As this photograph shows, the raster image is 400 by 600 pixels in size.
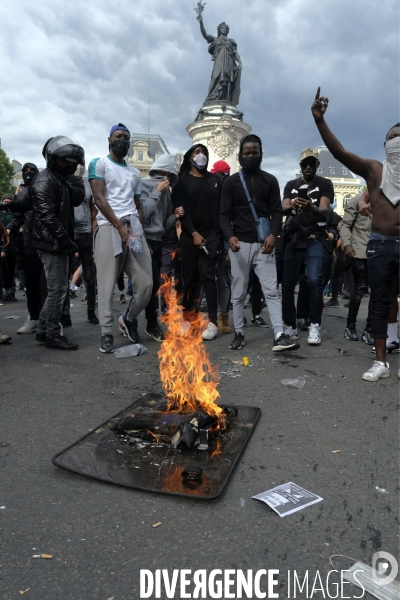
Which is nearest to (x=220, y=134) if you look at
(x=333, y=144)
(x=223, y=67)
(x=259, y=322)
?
(x=223, y=67)

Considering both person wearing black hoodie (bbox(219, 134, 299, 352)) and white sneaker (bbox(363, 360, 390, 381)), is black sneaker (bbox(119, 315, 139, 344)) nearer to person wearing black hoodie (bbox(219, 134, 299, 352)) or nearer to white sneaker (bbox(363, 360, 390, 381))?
person wearing black hoodie (bbox(219, 134, 299, 352))

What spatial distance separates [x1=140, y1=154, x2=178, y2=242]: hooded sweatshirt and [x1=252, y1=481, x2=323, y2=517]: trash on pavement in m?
4.28

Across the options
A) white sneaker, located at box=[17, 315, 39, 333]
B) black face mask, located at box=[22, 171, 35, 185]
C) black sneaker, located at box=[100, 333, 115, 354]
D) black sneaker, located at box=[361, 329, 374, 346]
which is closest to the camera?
black sneaker, located at box=[100, 333, 115, 354]

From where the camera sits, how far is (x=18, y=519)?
2018 millimetres

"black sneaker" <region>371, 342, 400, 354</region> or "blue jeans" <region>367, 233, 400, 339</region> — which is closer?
"blue jeans" <region>367, 233, 400, 339</region>

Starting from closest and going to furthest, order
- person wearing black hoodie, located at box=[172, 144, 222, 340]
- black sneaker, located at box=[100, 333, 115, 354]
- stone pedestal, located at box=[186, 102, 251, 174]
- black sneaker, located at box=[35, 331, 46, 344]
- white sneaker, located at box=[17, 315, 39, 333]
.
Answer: black sneaker, located at box=[100, 333, 115, 354] < black sneaker, located at box=[35, 331, 46, 344] < person wearing black hoodie, located at box=[172, 144, 222, 340] < white sneaker, located at box=[17, 315, 39, 333] < stone pedestal, located at box=[186, 102, 251, 174]

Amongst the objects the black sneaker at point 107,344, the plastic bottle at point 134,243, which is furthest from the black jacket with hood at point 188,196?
the black sneaker at point 107,344

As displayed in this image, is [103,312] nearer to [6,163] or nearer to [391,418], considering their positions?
[391,418]

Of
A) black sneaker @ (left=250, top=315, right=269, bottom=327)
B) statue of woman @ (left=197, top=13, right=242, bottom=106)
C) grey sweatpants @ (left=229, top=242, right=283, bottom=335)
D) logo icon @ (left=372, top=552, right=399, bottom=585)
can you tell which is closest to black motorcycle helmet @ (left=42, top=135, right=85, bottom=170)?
grey sweatpants @ (left=229, top=242, right=283, bottom=335)

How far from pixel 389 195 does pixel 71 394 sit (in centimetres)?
317

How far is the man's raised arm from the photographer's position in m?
3.86

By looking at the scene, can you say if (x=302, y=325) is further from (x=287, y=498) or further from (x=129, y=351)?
(x=287, y=498)

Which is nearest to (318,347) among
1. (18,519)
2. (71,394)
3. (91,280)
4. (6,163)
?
(71,394)

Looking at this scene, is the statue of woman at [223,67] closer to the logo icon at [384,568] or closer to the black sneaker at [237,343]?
the black sneaker at [237,343]
